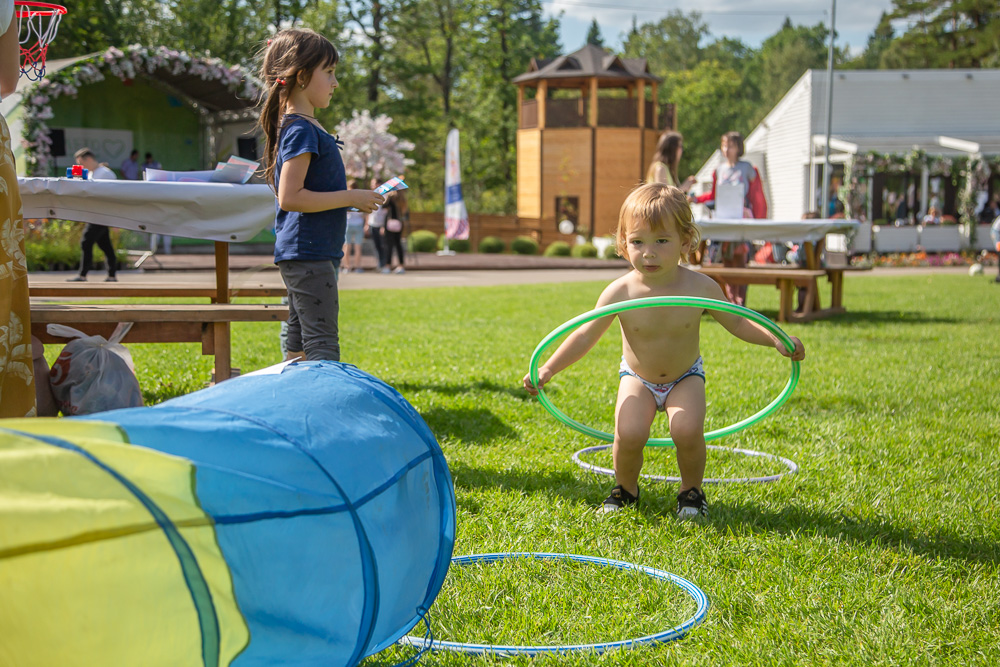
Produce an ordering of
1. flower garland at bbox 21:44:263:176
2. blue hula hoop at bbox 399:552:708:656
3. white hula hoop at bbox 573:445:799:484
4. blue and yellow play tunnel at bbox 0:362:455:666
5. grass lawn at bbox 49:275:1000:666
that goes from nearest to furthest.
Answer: blue and yellow play tunnel at bbox 0:362:455:666, blue hula hoop at bbox 399:552:708:656, grass lawn at bbox 49:275:1000:666, white hula hoop at bbox 573:445:799:484, flower garland at bbox 21:44:263:176

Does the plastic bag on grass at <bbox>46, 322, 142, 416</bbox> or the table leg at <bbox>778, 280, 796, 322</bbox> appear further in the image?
the table leg at <bbox>778, 280, 796, 322</bbox>

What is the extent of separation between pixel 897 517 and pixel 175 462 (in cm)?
287

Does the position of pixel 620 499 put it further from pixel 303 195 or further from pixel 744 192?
pixel 744 192

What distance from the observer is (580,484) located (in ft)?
13.0

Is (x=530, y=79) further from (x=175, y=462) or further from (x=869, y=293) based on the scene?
(x=175, y=462)

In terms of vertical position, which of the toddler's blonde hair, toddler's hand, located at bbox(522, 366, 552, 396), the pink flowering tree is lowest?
Answer: toddler's hand, located at bbox(522, 366, 552, 396)

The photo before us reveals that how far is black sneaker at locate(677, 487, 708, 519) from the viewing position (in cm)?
349

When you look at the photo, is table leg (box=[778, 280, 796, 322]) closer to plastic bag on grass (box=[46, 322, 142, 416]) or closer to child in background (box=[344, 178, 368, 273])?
plastic bag on grass (box=[46, 322, 142, 416])

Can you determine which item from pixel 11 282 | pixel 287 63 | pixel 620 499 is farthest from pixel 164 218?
pixel 620 499

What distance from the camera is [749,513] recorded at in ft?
11.7

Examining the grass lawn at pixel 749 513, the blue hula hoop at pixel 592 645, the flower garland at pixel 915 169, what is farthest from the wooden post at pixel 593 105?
the blue hula hoop at pixel 592 645

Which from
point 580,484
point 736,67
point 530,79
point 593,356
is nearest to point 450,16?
point 530,79

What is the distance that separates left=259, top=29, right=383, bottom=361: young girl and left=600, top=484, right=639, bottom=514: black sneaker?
140 centimetres

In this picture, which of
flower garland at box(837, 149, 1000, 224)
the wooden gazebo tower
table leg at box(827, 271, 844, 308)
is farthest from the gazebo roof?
table leg at box(827, 271, 844, 308)
